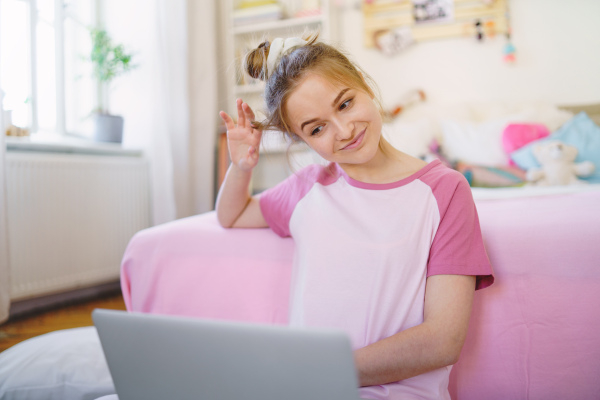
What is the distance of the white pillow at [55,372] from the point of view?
0.91 m

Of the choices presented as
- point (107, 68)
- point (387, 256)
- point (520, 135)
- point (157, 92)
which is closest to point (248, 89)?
point (157, 92)

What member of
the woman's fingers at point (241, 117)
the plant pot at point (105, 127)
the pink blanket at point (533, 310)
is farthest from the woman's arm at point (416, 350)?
the plant pot at point (105, 127)

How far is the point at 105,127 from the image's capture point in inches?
90.8

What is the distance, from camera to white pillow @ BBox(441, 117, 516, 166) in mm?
2027

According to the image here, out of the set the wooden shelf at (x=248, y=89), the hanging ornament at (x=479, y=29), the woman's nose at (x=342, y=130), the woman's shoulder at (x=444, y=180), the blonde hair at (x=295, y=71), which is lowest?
the woman's shoulder at (x=444, y=180)

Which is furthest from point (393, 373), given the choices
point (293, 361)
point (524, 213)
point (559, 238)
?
point (524, 213)

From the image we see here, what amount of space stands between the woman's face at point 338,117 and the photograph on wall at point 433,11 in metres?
2.07

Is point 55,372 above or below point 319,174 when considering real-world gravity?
below

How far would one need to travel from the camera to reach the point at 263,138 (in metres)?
0.99

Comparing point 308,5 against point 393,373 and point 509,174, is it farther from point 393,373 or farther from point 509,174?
point 393,373

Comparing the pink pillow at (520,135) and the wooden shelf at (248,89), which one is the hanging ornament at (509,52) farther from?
the wooden shelf at (248,89)

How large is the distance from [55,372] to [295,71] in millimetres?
778

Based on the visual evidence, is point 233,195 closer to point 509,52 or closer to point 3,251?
point 3,251

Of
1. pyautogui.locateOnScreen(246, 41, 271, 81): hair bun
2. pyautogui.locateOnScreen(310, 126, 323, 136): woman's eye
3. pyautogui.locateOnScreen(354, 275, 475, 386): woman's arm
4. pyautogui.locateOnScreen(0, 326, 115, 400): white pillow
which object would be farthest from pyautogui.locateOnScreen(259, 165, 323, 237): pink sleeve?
pyautogui.locateOnScreen(0, 326, 115, 400): white pillow
